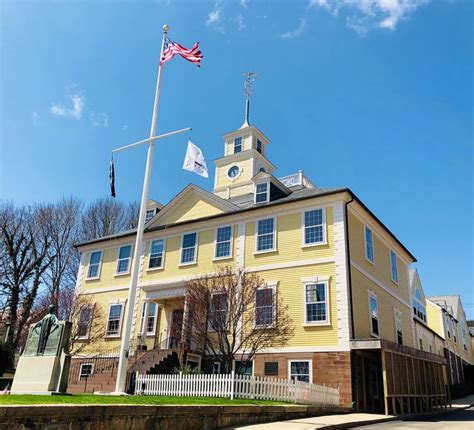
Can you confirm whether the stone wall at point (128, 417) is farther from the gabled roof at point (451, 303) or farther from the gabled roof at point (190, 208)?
the gabled roof at point (451, 303)

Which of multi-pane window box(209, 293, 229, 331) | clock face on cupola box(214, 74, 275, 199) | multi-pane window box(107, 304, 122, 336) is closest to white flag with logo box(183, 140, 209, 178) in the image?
multi-pane window box(209, 293, 229, 331)

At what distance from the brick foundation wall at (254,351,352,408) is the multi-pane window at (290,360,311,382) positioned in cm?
19

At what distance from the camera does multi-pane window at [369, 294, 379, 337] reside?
21.2 meters

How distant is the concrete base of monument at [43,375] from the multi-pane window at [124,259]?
595 inches

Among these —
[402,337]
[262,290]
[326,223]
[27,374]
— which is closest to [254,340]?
[262,290]

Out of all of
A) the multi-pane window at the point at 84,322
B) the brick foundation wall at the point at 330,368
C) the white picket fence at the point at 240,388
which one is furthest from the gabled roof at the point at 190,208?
the white picket fence at the point at 240,388

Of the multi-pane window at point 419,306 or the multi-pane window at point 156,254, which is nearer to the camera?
the multi-pane window at point 156,254

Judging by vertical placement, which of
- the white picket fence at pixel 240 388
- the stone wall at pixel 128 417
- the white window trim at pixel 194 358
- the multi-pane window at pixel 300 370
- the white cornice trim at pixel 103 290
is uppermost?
the white cornice trim at pixel 103 290

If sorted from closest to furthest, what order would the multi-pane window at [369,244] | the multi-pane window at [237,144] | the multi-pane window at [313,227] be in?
the multi-pane window at [313,227], the multi-pane window at [369,244], the multi-pane window at [237,144]

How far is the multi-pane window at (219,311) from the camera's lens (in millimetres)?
18141

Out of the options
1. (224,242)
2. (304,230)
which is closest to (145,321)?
Result: (224,242)

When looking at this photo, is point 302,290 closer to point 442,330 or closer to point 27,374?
point 27,374

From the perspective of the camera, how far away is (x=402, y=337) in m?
25.7

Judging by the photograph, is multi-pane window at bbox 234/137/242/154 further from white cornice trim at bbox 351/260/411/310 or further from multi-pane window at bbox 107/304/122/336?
white cornice trim at bbox 351/260/411/310
